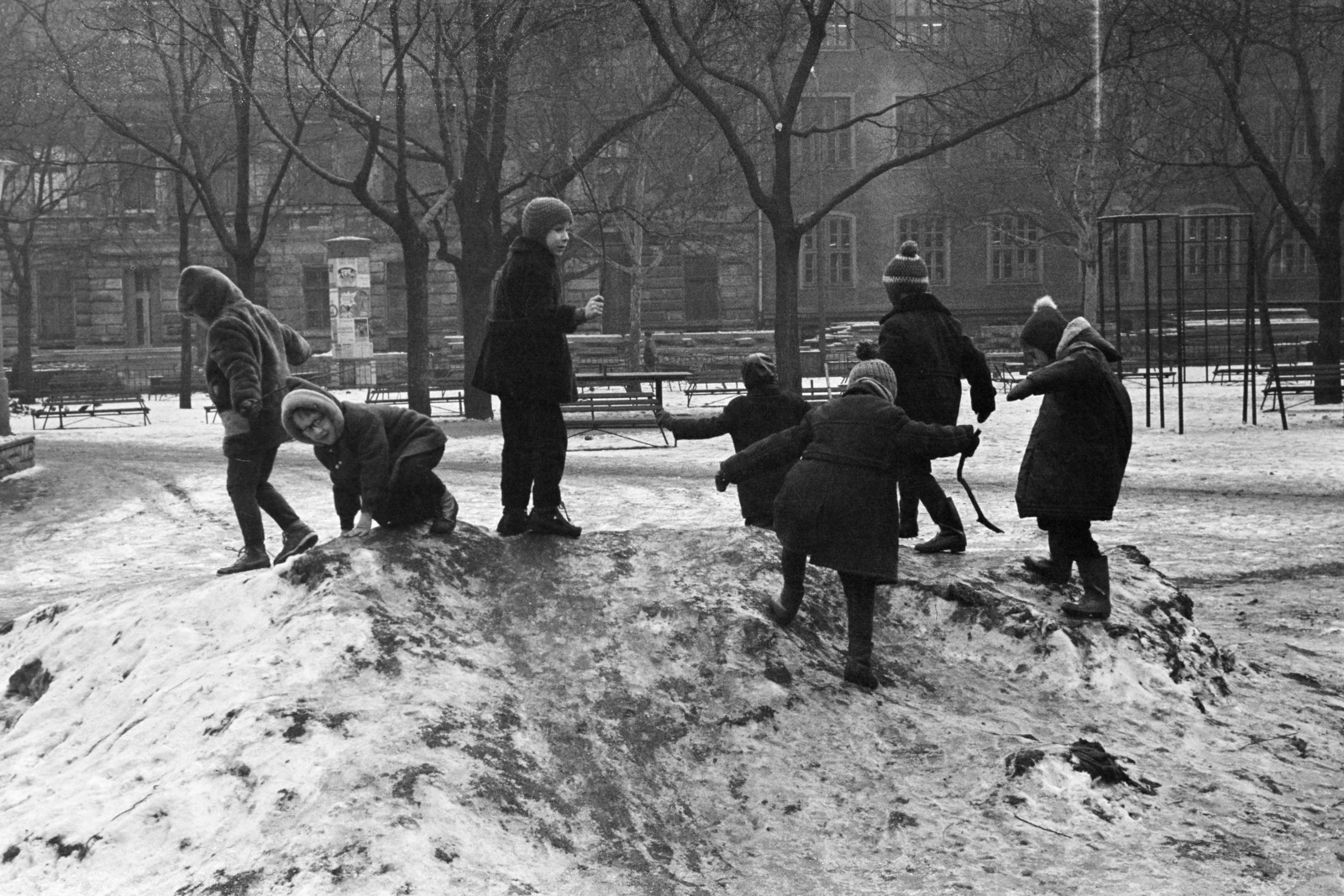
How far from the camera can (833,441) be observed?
5.91 meters

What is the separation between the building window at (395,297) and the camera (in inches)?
1804

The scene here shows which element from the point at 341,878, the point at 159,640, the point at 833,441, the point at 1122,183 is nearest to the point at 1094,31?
the point at 833,441

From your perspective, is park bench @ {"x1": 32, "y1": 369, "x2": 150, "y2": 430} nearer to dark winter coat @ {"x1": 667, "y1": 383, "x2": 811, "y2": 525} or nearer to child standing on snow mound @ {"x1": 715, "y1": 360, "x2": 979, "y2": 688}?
dark winter coat @ {"x1": 667, "y1": 383, "x2": 811, "y2": 525}

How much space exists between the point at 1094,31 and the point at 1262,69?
712 inches

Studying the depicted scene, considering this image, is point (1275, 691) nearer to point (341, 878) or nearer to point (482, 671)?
point (482, 671)

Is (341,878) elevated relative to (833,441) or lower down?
lower down

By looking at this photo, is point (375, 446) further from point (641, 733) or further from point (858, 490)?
point (858, 490)

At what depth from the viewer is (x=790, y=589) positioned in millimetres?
6184

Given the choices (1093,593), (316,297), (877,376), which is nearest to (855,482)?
(877,376)

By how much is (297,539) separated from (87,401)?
783 inches

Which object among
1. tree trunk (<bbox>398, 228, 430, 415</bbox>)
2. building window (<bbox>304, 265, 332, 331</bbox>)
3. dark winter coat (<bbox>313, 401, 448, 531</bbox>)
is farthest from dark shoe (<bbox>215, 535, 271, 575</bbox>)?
building window (<bbox>304, 265, 332, 331</bbox>)

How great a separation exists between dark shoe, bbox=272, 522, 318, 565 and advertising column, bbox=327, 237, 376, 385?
20.2 metres

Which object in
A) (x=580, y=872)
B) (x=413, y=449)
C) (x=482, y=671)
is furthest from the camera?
(x=413, y=449)

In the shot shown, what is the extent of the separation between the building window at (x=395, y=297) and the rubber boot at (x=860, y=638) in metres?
40.9
